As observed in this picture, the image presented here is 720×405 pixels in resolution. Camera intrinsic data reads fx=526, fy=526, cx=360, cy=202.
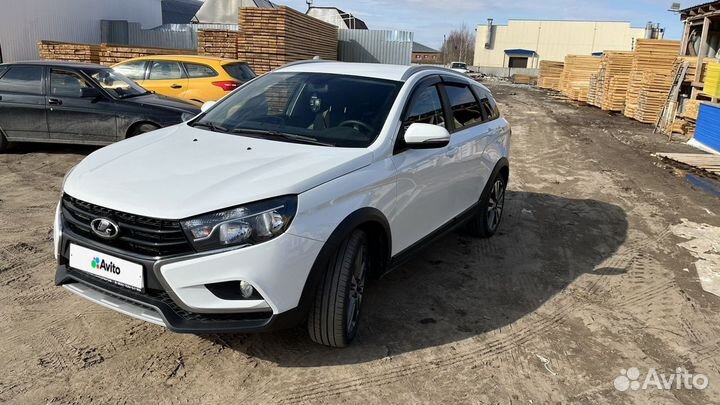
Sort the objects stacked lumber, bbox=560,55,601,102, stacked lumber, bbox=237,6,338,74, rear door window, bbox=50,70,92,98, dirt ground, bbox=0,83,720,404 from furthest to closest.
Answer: stacked lumber, bbox=560,55,601,102
stacked lumber, bbox=237,6,338,74
rear door window, bbox=50,70,92,98
dirt ground, bbox=0,83,720,404

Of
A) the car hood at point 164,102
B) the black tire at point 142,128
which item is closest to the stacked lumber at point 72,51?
the car hood at point 164,102

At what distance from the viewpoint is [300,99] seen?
12.8ft

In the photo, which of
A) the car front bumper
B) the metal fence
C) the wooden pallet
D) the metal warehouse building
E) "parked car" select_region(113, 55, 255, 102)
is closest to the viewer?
the car front bumper

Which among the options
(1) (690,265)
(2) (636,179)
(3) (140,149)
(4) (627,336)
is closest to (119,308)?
(3) (140,149)

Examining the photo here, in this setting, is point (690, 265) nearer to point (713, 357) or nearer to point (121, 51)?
point (713, 357)

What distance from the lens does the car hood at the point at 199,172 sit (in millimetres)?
2645

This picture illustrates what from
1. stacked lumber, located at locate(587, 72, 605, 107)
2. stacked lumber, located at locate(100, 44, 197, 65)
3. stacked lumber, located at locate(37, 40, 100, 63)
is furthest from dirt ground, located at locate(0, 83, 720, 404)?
stacked lumber, located at locate(587, 72, 605, 107)

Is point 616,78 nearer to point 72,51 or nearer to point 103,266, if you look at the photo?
point 72,51

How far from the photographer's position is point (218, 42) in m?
17.2

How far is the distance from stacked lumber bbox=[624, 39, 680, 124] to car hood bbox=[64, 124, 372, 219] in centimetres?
1659

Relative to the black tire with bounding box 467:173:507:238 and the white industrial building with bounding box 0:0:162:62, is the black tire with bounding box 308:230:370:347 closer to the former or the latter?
the black tire with bounding box 467:173:507:238

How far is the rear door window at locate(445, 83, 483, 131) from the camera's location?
4504 millimetres

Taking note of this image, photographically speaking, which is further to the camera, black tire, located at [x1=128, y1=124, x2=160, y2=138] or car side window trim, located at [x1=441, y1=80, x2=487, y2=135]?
black tire, located at [x1=128, y1=124, x2=160, y2=138]

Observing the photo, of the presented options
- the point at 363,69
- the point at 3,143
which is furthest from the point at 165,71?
the point at 363,69
